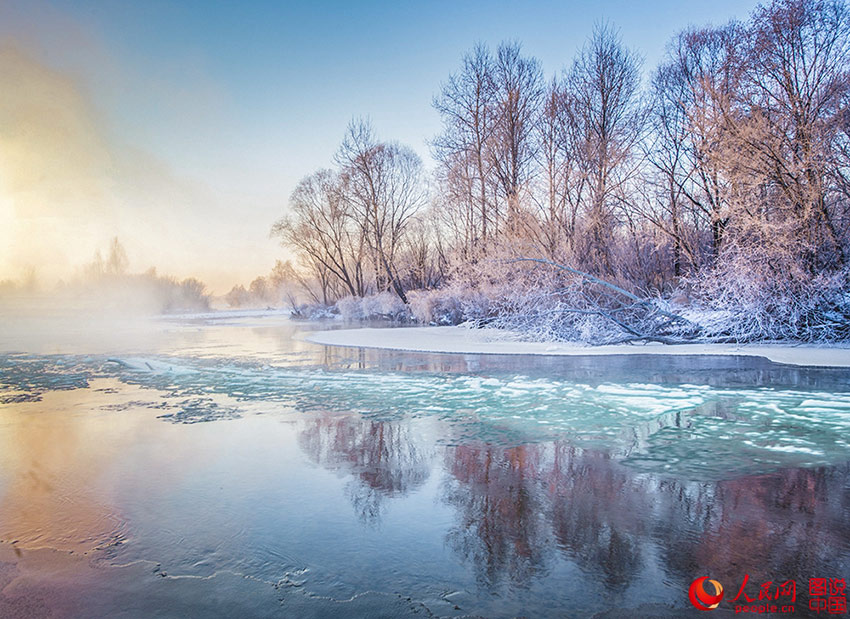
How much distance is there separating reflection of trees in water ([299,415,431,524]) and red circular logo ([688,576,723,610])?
173 centimetres

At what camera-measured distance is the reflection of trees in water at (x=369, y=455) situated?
3.72m

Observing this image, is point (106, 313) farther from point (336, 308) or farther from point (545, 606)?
point (545, 606)

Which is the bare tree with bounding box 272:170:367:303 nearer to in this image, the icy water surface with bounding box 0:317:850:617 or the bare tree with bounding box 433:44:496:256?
the bare tree with bounding box 433:44:496:256

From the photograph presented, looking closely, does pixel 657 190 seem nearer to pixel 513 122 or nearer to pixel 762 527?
pixel 513 122

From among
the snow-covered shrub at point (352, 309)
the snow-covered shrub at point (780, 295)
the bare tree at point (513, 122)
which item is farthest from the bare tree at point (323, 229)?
the snow-covered shrub at point (780, 295)

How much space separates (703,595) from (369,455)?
2811 millimetres

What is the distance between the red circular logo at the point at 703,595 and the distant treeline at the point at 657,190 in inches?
415

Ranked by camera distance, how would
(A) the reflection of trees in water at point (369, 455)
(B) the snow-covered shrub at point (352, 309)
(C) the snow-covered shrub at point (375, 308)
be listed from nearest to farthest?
1. (A) the reflection of trees in water at point (369, 455)
2. (C) the snow-covered shrub at point (375, 308)
3. (B) the snow-covered shrub at point (352, 309)

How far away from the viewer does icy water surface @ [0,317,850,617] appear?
8.00ft

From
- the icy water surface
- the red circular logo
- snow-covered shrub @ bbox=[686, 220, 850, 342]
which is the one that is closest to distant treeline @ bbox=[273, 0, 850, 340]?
snow-covered shrub @ bbox=[686, 220, 850, 342]

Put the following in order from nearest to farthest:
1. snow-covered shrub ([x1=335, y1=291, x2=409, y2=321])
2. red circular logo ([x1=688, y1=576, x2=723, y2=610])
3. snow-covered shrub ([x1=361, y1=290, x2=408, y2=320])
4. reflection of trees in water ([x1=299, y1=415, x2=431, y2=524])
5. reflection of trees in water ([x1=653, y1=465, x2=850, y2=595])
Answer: red circular logo ([x1=688, y1=576, x2=723, y2=610])
reflection of trees in water ([x1=653, y1=465, x2=850, y2=595])
reflection of trees in water ([x1=299, y1=415, x2=431, y2=524])
snow-covered shrub ([x1=361, y1=290, x2=408, y2=320])
snow-covered shrub ([x1=335, y1=291, x2=409, y2=321])

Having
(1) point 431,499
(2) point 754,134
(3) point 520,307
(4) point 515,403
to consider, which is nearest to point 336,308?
(3) point 520,307

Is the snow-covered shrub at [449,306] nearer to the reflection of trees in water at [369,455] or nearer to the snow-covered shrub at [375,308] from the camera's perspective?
the snow-covered shrub at [375,308]

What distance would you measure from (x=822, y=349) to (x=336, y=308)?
29044 millimetres
